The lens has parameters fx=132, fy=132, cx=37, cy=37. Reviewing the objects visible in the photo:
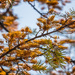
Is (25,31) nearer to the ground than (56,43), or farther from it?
farther from it

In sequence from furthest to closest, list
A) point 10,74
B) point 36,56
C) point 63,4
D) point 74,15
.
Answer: point 63,4 → point 10,74 → point 36,56 → point 74,15

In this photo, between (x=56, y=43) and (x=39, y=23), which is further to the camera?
(x=56, y=43)

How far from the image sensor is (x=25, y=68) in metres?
0.98

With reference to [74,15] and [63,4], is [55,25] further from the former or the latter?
[63,4]

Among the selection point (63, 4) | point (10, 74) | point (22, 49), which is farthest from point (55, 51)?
point (63, 4)

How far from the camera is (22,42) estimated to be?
0.93 meters

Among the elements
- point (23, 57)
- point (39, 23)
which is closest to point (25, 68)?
point (23, 57)

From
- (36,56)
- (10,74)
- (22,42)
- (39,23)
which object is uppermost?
(39,23)

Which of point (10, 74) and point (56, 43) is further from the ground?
point (56, 43)

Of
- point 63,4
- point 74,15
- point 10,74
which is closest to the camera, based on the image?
point 74,15

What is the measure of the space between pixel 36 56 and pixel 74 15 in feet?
1.31

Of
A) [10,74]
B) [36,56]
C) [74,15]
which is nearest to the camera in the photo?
[74,15]

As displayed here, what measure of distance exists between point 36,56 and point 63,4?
2.34m

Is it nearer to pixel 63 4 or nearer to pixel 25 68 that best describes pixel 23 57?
pixel 25 68
